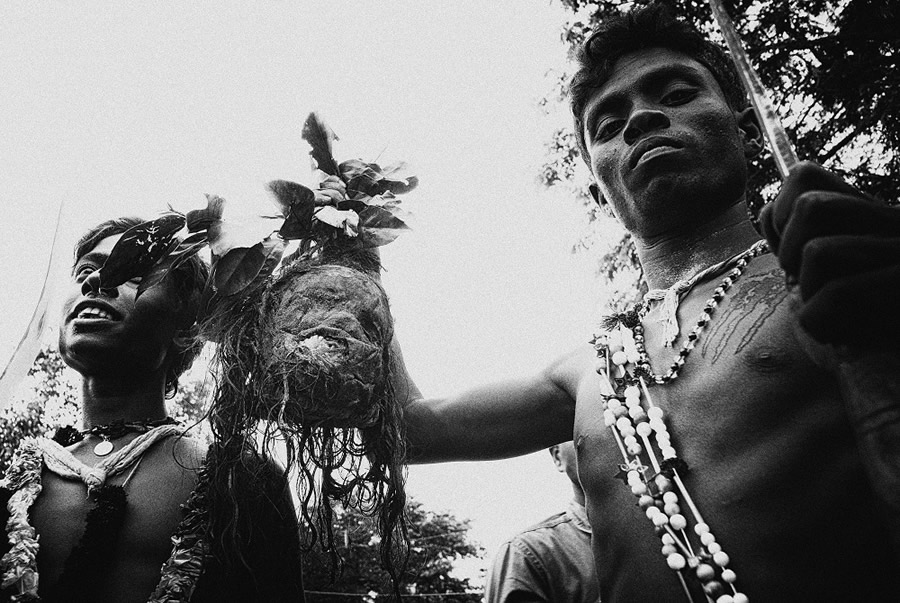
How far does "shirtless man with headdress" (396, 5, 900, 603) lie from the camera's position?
3.14ft

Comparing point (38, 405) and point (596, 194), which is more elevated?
point (38, 405)

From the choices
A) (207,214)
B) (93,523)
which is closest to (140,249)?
(207,214)

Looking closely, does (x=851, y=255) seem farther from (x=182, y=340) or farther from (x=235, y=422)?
(x=182, y=340)

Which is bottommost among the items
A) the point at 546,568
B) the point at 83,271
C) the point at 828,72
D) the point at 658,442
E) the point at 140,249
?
the point at 546,568

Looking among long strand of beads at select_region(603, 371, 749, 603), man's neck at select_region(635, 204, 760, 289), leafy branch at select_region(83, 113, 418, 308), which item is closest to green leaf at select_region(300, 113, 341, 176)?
leafy branch at select_region(83, 113, 418, 308)

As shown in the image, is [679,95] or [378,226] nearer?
[679,95]

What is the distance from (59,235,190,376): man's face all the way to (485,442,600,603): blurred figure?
152 centimetres

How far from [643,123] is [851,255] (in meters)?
0.87

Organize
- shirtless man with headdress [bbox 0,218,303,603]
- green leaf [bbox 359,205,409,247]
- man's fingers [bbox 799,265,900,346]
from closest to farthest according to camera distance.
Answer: man's fingers [bbox 799,265,900,346]
shirtless man with headdress [bbox 0,218,303,603]
green leaf [bbox 359,205,409,247]

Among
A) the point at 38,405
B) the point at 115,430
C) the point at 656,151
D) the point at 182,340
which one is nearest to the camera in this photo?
the point at 656,151

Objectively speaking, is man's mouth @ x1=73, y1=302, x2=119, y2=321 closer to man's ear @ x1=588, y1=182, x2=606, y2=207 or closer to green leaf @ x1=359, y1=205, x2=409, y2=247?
green leaf @ x1=359, y1=205, x2=409, y2=247

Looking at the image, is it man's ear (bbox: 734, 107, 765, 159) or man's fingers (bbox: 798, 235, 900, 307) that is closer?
man's fingers (bbox: 798, 235, 900, 307)

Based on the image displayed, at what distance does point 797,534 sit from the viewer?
45.3 inches

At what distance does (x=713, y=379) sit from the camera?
1.37 metres
